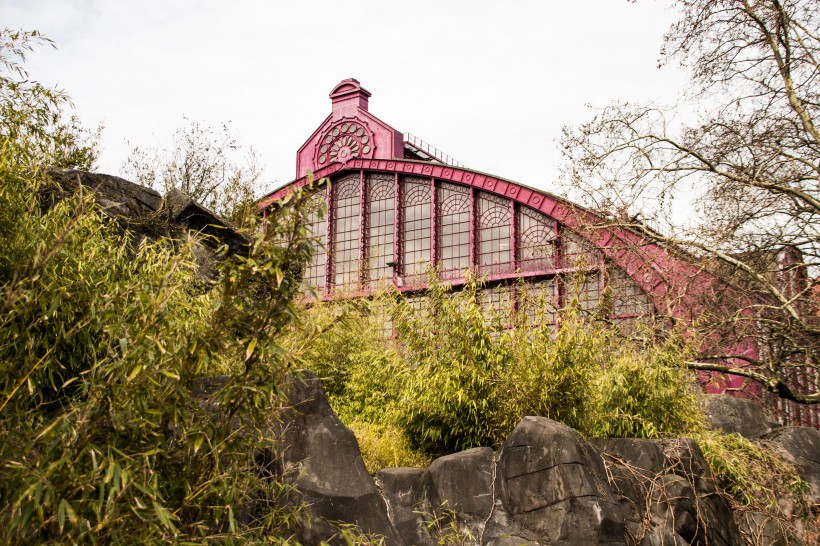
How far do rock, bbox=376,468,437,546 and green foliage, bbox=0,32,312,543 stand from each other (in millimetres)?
1802

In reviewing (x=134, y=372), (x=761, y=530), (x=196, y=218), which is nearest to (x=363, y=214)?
(x=196, y=218)

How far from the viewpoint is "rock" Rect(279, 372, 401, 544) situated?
4.78 metres

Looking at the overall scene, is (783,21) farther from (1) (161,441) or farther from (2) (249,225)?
(1) (161,441)

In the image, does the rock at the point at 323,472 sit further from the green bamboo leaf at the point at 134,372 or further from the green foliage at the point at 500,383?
the green bamboo leaf at the point at 134,372

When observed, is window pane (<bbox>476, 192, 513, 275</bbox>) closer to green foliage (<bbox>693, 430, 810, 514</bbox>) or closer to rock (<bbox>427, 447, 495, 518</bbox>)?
green foliage (<bbox>693, 430, 810, 514</bbox>)

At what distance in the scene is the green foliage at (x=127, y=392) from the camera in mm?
2938

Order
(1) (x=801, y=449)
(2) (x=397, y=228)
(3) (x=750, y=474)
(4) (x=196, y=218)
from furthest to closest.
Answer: (2) (x=397, y=228), (1) (x=801, y=449), (4) (x=196, y=218), (3) (x=750, y=474)

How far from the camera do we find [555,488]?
5406 mm

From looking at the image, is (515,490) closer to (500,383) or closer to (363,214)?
(500,383)

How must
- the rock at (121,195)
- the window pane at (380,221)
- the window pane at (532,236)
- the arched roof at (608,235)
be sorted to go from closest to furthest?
the rock at (121,195), the arched roof at (608,235), the window pane at (532,236), the window pane at (380,221)

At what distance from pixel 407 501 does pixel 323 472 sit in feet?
3.67

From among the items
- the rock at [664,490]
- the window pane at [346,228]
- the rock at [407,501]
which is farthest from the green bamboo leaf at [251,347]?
the window pane at [346,228]

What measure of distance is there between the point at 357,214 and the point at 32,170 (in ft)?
61.2

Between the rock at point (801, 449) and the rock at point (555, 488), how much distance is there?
378 centimetres
